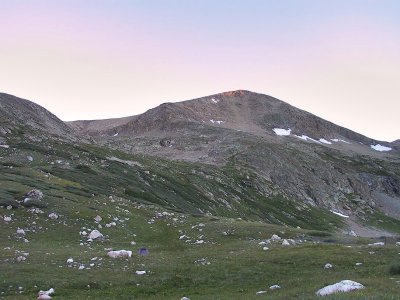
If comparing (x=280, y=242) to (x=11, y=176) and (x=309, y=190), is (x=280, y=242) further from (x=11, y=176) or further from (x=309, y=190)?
(x=309, y=190)

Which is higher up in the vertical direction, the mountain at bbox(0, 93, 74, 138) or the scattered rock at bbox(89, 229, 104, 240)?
the mountain at bbox(0, 93, 74, 138)

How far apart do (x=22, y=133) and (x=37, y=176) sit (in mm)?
49373

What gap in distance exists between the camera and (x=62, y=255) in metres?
29.3

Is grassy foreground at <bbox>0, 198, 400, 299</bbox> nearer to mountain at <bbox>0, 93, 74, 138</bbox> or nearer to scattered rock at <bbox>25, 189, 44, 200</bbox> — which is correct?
scattered rock at <bbox>25, 189, 44, 200</bbox>

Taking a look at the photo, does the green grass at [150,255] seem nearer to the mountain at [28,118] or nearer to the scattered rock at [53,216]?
the scattered rock at [53,216]

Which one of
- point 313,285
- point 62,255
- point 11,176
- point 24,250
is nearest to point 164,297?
point 313,285

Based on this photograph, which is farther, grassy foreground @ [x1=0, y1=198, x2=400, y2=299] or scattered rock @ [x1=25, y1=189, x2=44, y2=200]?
scattered rock @ [x1=25, y1=189, x2=44, y2=200]

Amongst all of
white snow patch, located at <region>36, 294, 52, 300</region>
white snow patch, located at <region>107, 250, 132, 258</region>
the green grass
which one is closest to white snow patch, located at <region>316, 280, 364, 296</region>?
the green grass

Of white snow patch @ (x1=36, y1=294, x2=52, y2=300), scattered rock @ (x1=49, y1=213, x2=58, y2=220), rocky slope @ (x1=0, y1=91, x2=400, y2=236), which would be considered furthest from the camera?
rocky slope @ (x1=0, y1=91, x2=400, y2=236)

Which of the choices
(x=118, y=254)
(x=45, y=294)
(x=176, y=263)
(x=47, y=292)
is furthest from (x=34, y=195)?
(x=45, y=294)

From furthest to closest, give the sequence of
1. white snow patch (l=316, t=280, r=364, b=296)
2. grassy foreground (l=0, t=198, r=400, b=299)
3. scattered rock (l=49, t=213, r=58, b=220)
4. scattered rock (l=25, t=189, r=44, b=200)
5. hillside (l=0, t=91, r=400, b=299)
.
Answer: scattered rock (l=25, t=189, r=44, b=200) → scattered rock (l=49, t=213, r=58, b=220) → hillside (l=0, t=91, r=400, b=299) → grassy foreground (l=0, t=198, r=400, b=299) → white snow patch (l=316, t=280, r=364, b=296)

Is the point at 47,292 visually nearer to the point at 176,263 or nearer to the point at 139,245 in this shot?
the point at 176,263

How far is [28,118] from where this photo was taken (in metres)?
137

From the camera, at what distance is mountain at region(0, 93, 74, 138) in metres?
113
